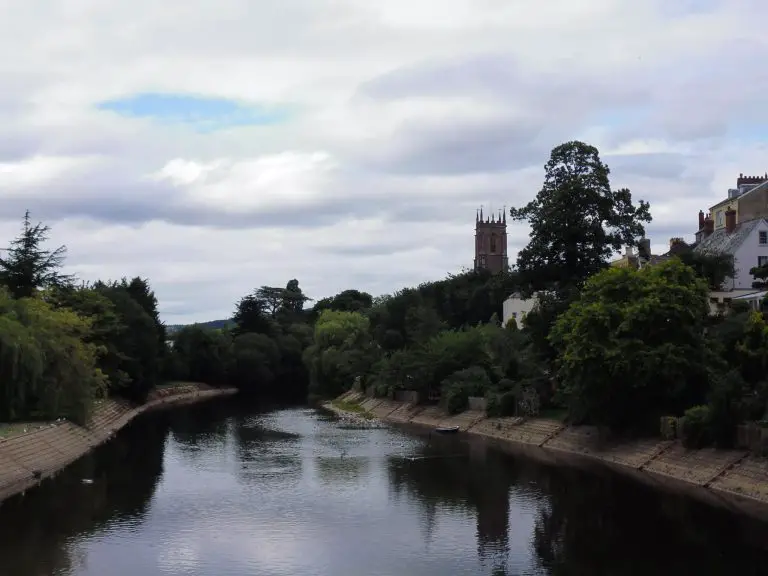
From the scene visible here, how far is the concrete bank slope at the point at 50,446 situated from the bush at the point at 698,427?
37.4 metres

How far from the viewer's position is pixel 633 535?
43.4 meters

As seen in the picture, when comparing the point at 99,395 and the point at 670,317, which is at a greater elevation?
the point at 670,317

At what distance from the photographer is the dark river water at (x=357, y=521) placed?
37.5 m

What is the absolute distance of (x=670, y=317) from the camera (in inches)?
2413

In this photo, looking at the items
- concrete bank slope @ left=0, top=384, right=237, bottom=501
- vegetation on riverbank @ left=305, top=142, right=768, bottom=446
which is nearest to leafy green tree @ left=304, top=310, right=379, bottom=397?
vegetation on riverbank @ left=305, top=142, right=768, bottom=446

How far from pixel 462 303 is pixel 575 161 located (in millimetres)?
64434

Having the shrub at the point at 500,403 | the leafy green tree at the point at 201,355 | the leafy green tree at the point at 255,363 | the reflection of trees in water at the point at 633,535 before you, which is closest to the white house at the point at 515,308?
the leafy green tree at the point at 255,363

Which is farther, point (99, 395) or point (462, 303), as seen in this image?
point (462, 303)

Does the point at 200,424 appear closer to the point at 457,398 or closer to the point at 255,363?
the point at 457,398

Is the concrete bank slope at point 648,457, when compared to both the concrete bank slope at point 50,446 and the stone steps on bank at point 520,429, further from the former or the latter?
the concrete bank slope at point 50,446

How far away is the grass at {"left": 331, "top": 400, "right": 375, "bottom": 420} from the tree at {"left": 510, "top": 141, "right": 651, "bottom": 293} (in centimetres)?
3433


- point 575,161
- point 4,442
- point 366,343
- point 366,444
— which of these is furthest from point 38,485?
point 366,343

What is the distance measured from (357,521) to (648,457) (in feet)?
74.8

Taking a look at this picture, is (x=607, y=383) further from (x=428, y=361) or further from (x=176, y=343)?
(x=176, y=343)
